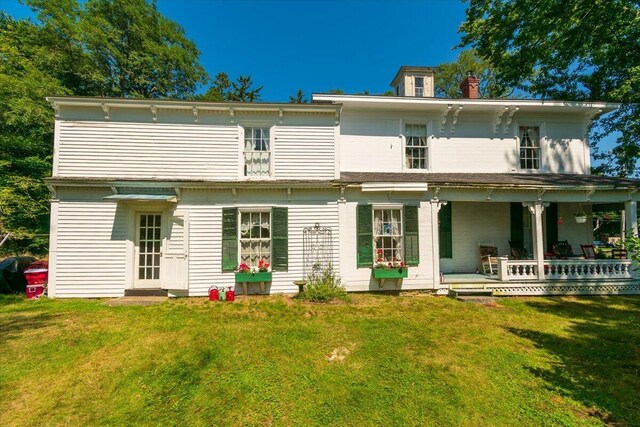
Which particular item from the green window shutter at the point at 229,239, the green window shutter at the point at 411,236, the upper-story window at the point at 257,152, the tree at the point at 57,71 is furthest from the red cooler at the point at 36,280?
the green window shutter at the point at 411,236

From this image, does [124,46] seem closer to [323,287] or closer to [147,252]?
[147,252]

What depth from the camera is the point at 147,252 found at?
826cm

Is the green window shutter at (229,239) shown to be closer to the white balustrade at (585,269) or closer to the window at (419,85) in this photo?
the window at (419,85)

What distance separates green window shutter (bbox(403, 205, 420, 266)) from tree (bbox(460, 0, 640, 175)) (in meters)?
7.15

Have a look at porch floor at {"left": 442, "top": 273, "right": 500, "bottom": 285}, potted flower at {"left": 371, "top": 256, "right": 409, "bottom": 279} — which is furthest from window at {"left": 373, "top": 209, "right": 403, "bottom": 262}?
porch floor at {"left": 442, "top": 273, "right": 500, "bottom": 285}

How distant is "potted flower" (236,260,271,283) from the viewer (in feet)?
26.1

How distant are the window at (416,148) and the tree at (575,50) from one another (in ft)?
14.3

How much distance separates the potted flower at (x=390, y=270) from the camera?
814cm

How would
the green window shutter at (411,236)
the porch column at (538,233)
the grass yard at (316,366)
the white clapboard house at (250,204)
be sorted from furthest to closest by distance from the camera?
the porch column at (538,233), the green window shutter at (411,236), the white clapboard house at (250,204), the grass yard at (316,366)

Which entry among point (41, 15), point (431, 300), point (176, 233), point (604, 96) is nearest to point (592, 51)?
point (604, 96)

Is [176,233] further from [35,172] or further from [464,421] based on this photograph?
[35,172]

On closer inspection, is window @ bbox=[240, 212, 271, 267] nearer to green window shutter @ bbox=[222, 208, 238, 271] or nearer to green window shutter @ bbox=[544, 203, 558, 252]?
green window shutter @ bbox=[222, 208, 238, 271]

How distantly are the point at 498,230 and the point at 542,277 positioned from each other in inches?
86.5

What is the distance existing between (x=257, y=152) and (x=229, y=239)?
290 centimetres
